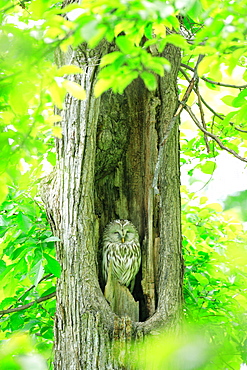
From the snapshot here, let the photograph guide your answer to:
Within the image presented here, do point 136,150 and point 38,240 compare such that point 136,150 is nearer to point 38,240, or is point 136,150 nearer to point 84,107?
point 84,107

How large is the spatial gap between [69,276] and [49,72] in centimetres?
164

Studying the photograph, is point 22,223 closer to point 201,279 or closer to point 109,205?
point 109,205

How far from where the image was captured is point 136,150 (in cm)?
365

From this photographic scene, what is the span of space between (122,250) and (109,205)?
0.40 m

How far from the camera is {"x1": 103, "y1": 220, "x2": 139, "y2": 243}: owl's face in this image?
3550mm

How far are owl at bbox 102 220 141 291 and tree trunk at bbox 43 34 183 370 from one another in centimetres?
8

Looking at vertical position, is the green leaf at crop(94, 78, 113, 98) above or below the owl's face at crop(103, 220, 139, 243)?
above

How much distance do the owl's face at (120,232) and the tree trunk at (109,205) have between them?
70mm

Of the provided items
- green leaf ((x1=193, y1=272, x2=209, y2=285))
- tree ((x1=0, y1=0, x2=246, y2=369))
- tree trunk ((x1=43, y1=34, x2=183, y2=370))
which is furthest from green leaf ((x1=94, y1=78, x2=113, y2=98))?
green leaf ((x1=193, y1=272, x2=209, y2=285))

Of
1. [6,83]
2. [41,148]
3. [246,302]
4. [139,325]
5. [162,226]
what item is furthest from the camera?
[246,302]

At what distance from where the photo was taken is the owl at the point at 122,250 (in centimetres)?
356

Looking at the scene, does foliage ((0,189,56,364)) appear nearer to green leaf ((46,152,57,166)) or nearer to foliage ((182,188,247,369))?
green leaf ((46,152,57,166))

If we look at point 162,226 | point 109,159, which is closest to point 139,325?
point 162,226

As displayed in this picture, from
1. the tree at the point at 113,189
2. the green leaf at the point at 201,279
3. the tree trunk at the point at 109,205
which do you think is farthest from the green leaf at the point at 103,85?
the green leaf at the point at 201,279
